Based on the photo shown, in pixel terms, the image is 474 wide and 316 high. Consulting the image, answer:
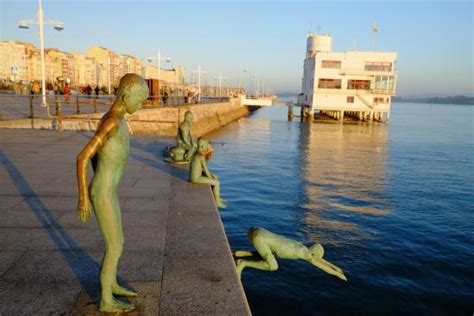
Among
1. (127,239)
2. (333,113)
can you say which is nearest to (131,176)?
(127,239)

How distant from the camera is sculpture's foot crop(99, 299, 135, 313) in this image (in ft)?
11.4

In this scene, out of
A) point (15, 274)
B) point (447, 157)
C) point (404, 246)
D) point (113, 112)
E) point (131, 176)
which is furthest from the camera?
point (447, 157)

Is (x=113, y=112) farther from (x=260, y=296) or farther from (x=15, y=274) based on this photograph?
(x=260, y=296)

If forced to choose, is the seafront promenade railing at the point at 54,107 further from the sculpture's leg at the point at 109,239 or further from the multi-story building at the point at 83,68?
the multi-story building at the point at 83,68

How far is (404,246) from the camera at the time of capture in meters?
10.9

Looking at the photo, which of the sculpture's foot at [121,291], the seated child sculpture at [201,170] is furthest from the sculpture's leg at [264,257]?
the seated child sculpture at [201,170]

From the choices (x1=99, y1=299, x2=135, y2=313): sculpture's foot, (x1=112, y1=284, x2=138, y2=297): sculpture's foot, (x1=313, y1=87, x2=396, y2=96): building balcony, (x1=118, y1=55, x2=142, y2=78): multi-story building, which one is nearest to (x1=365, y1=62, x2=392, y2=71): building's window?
(x1=313, y1=87, x2=396, y2=96): building balcony

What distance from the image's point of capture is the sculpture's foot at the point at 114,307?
348 cm

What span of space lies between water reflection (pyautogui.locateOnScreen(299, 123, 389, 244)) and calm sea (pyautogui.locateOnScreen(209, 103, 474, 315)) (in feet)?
0.15

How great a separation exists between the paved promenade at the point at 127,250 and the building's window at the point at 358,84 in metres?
55.2

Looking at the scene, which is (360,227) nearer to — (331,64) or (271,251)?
(271,251)

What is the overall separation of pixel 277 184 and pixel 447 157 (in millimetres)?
19323

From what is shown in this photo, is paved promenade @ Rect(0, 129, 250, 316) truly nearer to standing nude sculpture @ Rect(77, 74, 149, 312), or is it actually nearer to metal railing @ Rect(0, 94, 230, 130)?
standing nude sculpture @ Rect(77, 74, 149, 312)

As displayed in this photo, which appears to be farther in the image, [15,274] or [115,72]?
[115,72]
